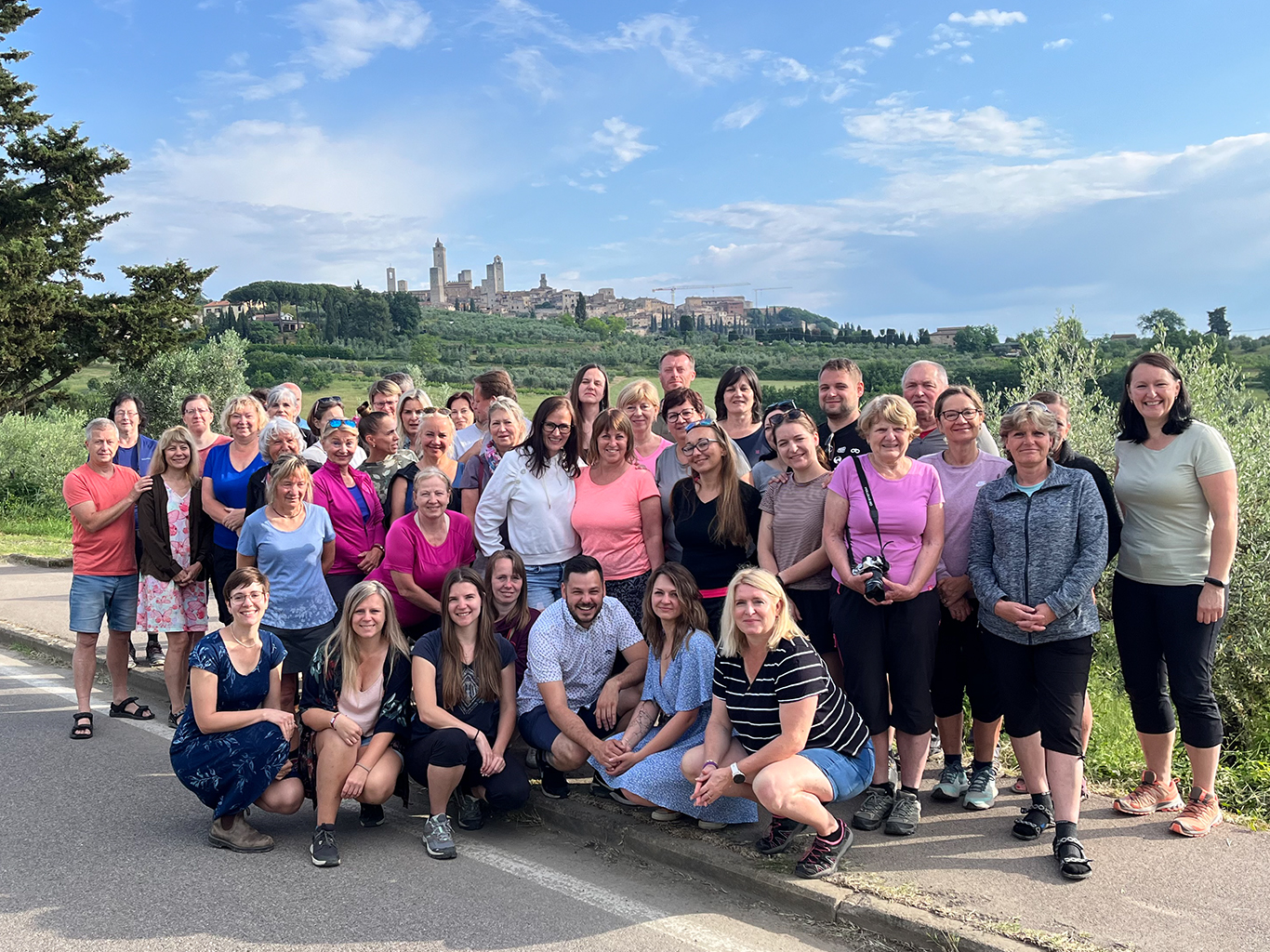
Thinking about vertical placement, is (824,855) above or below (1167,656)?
below

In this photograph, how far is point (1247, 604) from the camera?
902 centimetres

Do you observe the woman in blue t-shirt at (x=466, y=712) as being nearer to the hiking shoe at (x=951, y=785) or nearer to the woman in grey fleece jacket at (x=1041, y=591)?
the hiking shoe at (x=951, y=785)

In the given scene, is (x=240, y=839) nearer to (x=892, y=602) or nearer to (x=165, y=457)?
(x=165, y=457)

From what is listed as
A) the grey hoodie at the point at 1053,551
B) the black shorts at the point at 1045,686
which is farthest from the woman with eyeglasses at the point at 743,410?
the black shorts at the point at 1045,686

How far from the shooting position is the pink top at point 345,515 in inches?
252

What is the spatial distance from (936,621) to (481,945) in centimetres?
263

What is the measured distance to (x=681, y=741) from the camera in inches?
197

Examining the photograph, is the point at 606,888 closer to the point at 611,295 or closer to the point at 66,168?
the point at 66,168

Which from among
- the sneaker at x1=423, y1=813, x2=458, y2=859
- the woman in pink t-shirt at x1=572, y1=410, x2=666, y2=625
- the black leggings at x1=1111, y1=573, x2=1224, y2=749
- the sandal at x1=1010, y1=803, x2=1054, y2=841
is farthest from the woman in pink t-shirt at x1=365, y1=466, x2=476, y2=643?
the black leggings at x1=1111, y1=573, x2=1224, y2=749

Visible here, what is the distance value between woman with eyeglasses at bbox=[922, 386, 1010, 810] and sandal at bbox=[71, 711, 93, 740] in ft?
18.2

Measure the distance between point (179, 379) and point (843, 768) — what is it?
32.2m

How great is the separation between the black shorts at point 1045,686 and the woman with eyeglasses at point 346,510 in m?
3.90

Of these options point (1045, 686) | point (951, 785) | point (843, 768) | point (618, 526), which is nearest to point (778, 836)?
point (843, 768)

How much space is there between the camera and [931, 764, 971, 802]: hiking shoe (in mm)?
5082
